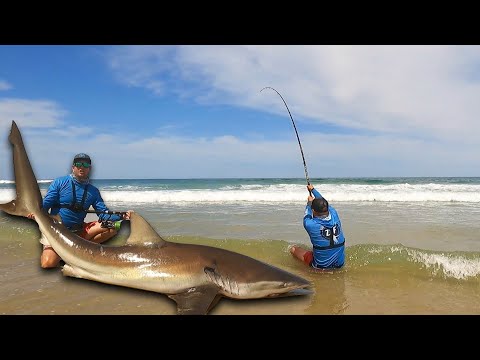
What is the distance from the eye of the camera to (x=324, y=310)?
13.9ft

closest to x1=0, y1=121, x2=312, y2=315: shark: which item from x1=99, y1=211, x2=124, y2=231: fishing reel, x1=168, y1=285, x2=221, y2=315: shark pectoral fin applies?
x1=168, y1=285, x2=221, y2=315: shark pectoral fin

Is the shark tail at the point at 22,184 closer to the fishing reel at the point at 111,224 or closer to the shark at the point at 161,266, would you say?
the shark at the point at 161,266

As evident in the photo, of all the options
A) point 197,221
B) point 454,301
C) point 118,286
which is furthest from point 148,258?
point 197,221

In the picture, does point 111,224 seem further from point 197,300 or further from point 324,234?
point 324,234

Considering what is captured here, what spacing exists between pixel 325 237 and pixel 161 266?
2.48 metres

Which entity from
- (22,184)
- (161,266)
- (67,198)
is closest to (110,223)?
(67,198)

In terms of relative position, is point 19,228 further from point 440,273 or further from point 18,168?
point 440,273

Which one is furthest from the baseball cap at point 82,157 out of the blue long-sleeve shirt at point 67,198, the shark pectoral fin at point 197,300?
the shark pectoral fin at point 197,300

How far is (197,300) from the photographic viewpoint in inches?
155

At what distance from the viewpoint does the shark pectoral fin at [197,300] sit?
376cm

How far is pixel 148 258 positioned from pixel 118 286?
72 cm

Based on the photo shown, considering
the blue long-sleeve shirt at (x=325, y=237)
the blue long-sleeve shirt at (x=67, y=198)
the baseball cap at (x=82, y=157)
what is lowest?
the blue long-sleeve shirt at (x=325, y=237)

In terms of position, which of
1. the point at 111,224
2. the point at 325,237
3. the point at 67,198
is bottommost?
the point at 325,237

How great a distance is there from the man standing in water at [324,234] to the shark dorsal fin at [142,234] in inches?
88.4
